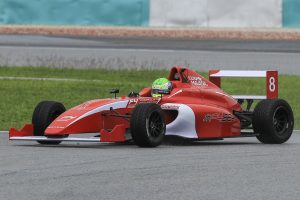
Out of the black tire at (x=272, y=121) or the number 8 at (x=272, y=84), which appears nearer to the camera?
the black tire at (x=272, y=121)

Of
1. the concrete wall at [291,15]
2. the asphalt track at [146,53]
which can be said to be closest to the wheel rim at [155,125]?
the asphalt track at [146,53]

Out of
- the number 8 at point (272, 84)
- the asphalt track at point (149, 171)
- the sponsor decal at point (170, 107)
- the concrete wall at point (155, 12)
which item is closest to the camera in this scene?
the asphalt track at point (149, 171)

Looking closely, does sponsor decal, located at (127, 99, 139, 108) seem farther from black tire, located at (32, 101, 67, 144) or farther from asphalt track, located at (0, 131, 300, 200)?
black tire, located at (32, 101, 67, 144)

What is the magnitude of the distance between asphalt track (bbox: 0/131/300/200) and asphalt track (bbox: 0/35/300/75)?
12959mm

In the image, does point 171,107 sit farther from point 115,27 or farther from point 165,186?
point 115,27

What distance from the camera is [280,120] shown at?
12359 millimetres

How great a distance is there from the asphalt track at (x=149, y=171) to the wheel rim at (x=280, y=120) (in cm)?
38

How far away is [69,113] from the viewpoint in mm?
11422

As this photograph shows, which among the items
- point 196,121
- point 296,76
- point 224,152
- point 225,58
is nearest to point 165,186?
point 224,152

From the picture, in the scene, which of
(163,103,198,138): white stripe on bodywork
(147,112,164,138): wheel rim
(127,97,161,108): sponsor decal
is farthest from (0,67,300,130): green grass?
(147,112,164,138): wheel rim

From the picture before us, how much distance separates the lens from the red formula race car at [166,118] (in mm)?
11164

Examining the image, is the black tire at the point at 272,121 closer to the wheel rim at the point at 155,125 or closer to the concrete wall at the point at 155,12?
the wheel rim at the point at 155,125

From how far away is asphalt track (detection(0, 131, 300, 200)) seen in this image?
310 inches

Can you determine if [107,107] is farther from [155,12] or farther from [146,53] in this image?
[155,12]
